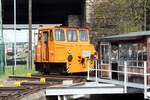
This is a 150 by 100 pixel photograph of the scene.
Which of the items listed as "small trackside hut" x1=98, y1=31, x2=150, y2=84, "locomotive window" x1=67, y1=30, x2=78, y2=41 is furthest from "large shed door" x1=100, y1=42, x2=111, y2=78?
"locomotive window" x1=67, y1=30, x2=78, y2=41


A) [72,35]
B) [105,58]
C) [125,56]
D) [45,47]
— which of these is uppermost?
[72,35]

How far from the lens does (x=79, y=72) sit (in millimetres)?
20422

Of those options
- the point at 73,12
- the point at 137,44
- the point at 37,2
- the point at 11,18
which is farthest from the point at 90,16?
the point at 11,18

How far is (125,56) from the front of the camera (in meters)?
14.6

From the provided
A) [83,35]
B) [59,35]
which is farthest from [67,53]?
[83,35]

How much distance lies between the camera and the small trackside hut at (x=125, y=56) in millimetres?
13198

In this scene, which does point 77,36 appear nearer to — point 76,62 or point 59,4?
point 76,62

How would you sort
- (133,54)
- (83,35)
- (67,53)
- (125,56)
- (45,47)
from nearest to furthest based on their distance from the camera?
(133,54), (125,56), (67,53), (45,47), (83,35)

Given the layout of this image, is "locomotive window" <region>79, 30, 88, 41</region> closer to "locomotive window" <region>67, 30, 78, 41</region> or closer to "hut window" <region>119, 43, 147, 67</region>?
"locomotive window" <region>67, 30, 78, 41</region>

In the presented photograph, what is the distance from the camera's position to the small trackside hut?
13.2m

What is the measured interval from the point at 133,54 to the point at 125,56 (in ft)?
1.85

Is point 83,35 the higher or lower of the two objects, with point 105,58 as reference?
higher

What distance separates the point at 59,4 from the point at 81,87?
28.6 metres

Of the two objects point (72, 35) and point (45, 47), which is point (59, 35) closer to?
point (72, 35)
